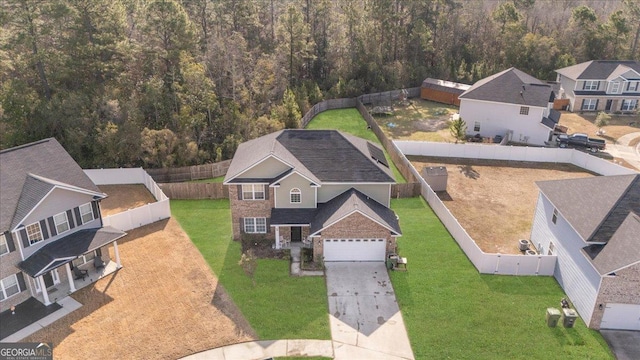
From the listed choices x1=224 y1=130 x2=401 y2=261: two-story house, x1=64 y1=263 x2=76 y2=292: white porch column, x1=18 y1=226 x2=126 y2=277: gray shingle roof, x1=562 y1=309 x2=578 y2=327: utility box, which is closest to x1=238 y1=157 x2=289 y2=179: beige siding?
x1=224 y1=130 x2=401 y2=261: two-story house

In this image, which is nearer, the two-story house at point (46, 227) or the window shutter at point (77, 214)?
the two-story house at point (46, 227)

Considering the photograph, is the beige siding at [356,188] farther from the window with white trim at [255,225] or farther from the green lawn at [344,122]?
the green lawn at [344,122]

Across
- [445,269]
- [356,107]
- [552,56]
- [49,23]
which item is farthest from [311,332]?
[552,56]

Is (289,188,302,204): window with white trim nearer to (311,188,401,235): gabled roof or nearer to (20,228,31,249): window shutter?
(311,188,401,235): gabled roof

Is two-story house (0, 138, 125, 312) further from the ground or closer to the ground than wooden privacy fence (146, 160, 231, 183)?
further from the ground

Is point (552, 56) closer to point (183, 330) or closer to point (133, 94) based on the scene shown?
point (133, 94)

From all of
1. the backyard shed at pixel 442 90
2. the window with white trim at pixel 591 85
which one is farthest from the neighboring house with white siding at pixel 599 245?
the window with white trim at pixel 591 85

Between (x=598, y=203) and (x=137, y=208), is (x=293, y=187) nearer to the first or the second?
(x=137, y=208)
